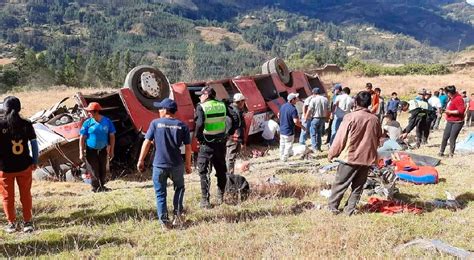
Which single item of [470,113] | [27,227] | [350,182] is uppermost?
[350,182]

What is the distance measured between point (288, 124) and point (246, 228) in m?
4.11

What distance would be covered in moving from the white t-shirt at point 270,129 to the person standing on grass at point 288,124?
8.44 ft

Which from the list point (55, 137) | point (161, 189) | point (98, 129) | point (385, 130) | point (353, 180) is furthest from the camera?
point (385, 130)

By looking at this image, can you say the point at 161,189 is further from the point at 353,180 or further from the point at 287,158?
the point at 287,158

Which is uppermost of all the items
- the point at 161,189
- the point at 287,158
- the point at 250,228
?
the point at 161,189

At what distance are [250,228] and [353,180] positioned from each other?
1.26 m

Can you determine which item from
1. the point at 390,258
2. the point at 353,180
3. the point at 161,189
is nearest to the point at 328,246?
the point at 390,258

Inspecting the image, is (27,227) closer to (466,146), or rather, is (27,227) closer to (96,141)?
(96,141)

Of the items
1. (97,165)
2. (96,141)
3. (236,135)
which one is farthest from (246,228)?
(97,165)

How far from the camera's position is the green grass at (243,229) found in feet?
12.9

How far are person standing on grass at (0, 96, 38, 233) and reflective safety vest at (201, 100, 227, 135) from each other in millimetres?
1820

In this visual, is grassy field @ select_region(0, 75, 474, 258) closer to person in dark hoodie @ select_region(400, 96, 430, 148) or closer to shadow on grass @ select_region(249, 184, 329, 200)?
shadow on grass @ select_region(249, 184, 329, 200)

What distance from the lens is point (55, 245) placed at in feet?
13.8

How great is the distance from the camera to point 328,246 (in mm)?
3908
